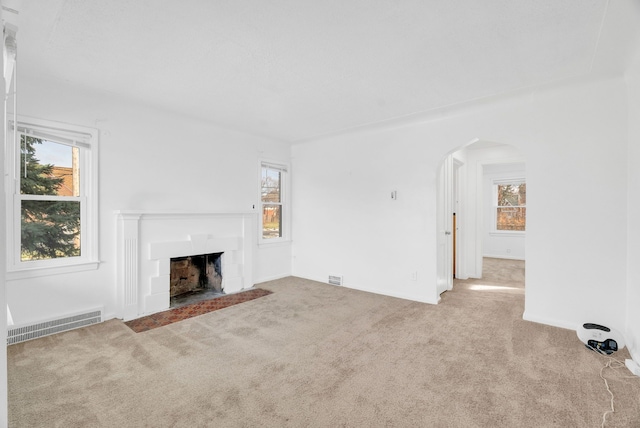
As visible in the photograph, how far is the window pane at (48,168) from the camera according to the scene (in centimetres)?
297

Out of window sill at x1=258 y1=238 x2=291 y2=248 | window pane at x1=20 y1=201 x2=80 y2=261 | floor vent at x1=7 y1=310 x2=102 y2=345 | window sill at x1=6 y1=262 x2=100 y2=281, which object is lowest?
floor vent at x1=7 y1=310 x2=102 y2=345

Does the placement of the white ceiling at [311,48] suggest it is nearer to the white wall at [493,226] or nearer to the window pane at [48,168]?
the window pane at [48,168]

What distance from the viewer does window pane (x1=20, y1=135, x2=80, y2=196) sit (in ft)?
9.73

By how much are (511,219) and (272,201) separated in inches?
253

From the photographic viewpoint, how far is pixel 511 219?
25.8ft

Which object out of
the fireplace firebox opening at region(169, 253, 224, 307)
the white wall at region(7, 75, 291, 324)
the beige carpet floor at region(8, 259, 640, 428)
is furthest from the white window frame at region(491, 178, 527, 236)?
the fireplace firebox opening at region(169, 253, 224, 307)

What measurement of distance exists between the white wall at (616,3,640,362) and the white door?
184 cm

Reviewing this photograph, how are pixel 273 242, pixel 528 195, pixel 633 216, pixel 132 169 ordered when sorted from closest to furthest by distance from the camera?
pixel 633 216 < pixel 528 195 < pixel 132 169 < pixel 273 242

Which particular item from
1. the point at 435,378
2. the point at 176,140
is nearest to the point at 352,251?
the point at 435,378

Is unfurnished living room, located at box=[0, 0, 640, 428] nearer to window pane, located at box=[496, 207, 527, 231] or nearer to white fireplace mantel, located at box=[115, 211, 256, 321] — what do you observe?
white fireplace mantel, located at box=[115, 211, 256, 321]

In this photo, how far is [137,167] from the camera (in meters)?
3.64

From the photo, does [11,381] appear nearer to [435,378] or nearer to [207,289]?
[207,289]

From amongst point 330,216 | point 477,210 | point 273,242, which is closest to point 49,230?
point 273,242

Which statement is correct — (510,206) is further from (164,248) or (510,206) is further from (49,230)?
(49,230)
